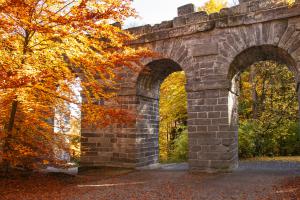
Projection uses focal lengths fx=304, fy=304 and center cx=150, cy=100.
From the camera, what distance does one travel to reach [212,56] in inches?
367

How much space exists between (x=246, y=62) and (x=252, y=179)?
390 cm

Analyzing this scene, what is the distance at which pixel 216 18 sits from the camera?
9.38 meters

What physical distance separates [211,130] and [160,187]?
2809 millimetres

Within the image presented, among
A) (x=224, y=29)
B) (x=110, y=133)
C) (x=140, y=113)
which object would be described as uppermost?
(x=224, y=29)

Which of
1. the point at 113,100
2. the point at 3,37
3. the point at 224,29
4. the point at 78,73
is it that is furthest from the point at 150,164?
the point at 3,37

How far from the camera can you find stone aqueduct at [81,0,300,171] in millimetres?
8625

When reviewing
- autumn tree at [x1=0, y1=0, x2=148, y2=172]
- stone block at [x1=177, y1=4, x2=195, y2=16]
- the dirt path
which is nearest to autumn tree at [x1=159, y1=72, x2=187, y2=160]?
stone block at [x1=177, y1=4, x2=195, y2=16]

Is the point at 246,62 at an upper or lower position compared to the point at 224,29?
lower

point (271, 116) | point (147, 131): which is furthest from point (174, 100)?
point (147, 131)

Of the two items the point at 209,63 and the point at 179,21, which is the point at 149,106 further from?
the point at 179,21

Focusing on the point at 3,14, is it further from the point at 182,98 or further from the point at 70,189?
the point at 182,98

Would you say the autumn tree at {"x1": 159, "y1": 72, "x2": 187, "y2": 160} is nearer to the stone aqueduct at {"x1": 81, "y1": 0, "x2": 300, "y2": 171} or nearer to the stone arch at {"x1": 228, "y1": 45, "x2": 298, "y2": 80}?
the stone aqueduct at {"x1": 81, "y1": 0, "x2": 300, "y2": 171}

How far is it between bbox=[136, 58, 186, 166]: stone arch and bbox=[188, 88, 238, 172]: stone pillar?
190cm

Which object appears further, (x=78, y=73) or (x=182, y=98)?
(x=182, y=98)
